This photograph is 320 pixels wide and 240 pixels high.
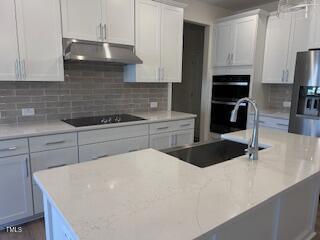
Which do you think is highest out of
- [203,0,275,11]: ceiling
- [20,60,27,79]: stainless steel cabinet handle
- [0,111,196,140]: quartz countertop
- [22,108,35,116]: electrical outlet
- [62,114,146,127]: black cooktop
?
[203,0,275,11]: ceiling

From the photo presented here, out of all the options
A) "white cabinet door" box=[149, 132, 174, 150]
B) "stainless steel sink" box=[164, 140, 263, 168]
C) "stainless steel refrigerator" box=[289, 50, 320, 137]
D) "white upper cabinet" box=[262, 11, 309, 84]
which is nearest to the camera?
"stainless steel sink" box=[164, 140, 263, 168]

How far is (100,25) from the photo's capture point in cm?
266

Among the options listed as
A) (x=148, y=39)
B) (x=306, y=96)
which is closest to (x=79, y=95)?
(x=148, y=39)

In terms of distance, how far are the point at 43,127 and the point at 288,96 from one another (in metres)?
3.76

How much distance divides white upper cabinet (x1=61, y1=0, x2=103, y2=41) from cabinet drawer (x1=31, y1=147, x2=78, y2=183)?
1.26 metres

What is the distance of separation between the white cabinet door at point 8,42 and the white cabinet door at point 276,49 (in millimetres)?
3553

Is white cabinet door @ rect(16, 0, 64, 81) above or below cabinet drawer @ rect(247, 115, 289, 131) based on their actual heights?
above

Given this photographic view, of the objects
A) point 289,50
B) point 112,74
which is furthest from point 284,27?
point 112,74

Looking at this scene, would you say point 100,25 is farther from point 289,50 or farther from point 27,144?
point 289,50

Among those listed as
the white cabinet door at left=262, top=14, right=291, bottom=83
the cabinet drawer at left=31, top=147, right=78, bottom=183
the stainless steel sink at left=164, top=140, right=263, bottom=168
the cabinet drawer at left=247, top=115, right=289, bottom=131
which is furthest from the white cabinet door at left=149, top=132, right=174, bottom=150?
the white cabinet door at left=262, top=14, right=291, bottom=83

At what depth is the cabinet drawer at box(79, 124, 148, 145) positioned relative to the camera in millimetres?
2420

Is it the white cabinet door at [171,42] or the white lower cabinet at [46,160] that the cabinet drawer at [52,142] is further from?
the white cabinet door at [171,42]

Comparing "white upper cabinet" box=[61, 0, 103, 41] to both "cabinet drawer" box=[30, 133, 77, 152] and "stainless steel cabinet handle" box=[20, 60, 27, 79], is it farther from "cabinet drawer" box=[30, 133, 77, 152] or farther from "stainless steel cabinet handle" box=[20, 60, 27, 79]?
"cabinet drawer" box=[30, 133, 77, 152]

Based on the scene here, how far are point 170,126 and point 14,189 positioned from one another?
Answer: 1904 mm
